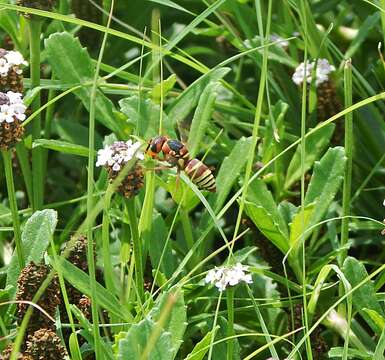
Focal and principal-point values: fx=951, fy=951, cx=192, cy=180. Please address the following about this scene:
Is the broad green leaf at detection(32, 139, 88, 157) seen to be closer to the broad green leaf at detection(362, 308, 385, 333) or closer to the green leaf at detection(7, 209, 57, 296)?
the green leaf at detection(7, 209, 57, 296)

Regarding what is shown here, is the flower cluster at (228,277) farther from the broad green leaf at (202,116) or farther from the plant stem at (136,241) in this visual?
the broad green leaf at (202,116)

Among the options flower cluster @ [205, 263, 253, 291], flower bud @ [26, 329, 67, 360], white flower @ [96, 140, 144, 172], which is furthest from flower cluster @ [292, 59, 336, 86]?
flower bud @ [26, 329, 67, 360]

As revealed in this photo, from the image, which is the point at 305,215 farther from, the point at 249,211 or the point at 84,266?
the point at 84,266

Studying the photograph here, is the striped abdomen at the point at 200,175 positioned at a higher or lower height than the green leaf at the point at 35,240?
higher

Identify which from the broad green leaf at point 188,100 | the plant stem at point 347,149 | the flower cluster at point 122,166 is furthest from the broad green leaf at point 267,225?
the broad green leaf at point 188,100

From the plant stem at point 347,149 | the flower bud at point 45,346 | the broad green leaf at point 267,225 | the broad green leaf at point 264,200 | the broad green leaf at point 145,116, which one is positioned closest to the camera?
the flower bud at point 45,346

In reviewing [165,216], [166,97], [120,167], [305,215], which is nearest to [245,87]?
[166,97]
